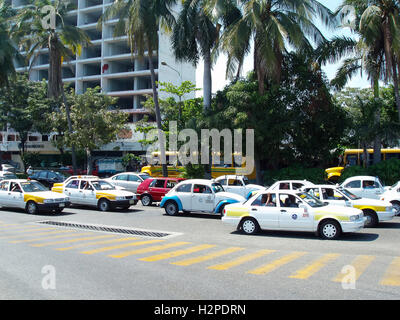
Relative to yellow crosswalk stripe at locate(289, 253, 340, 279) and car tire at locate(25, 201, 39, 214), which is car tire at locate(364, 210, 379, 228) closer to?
yellow crosswalk stripe at locate(289, 253, 340, 279)

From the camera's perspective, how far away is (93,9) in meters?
57.0

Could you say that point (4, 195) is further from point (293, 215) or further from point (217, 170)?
point (217, 170)

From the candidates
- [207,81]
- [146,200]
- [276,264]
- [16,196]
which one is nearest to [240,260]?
[276,264]

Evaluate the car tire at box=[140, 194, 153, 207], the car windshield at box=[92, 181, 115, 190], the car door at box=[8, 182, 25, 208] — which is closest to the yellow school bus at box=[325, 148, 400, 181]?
the car tire at box=[140, 194, 153, 207]

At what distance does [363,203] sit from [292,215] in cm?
350

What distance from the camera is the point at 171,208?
16750mm

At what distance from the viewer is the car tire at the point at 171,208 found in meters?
16.6

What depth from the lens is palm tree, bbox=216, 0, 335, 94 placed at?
22453 millimetres

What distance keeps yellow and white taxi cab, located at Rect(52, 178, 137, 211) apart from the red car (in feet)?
5.30

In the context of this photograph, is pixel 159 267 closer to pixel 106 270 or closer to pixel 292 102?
pixel 106 270

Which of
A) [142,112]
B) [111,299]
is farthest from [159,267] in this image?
[142,112]

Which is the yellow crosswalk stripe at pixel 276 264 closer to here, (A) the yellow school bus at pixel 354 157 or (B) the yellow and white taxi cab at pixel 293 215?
(B) the yellow and white taxi cab at pixel 293 215

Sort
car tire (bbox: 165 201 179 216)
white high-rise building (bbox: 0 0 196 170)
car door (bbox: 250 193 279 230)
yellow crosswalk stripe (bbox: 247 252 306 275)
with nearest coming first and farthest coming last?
yellow crosswalk stripe (bbox: 247 252 306 275) < car door (bbox: 250 193 279 230) < car tire (bbox: 165 201 179 216) < white high-rise building (bbox: 0 0 196 170)

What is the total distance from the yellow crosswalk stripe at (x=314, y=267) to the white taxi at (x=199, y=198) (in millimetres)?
6684
